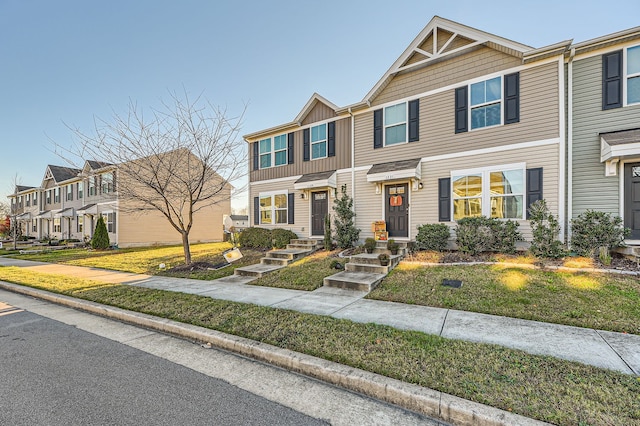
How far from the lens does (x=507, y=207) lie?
26.9 ft

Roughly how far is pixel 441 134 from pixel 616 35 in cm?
454

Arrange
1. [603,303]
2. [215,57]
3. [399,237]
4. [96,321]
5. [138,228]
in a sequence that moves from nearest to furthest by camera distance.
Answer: [603,303] → [96,321] → [399,237] → [215,57] → [138,228]

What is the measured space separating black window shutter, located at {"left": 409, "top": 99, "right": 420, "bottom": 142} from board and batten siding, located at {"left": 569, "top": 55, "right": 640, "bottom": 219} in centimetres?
414

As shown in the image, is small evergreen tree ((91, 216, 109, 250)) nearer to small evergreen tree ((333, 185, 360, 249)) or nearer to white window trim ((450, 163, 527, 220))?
small evergreen tree ((333, 185, 360, 249))

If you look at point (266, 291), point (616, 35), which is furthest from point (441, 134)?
point (266, 291)

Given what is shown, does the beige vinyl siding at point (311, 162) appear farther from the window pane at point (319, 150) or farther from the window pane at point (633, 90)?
the window pane at point (633, 90)

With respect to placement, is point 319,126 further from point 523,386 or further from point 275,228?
point 523,386

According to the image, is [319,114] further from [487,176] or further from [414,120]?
[487,176]

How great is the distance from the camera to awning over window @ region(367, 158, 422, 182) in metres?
9.23

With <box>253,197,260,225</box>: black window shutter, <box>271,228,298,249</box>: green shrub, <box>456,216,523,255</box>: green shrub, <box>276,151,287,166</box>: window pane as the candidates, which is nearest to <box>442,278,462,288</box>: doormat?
<box>456,216,523,255</box>: green shrub

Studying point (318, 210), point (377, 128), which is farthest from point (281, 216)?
point (377, 128)

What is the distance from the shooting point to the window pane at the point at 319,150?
12055 millimetres

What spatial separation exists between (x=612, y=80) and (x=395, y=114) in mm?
5723

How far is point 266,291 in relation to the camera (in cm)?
670
